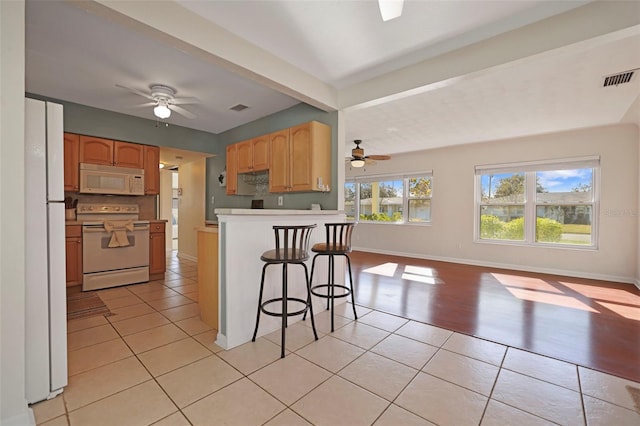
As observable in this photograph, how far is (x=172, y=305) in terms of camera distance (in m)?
3.23

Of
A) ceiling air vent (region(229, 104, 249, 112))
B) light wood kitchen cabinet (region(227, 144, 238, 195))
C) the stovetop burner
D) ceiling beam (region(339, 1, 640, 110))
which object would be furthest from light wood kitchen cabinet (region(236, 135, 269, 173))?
the stovetop burner

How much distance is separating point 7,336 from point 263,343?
1.53 metres

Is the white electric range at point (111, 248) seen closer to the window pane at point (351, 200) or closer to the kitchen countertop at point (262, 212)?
the kitchen countertop at point (262, 212)

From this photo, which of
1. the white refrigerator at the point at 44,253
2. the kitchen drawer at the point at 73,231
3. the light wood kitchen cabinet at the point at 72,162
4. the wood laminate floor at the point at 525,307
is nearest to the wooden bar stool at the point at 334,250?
the wood laminate floor at the point at 525,307

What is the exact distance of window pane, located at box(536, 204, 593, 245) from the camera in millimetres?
4914

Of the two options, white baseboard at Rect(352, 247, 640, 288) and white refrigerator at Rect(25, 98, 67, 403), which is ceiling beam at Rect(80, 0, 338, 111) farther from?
white baseboard at Rect(352, 247, 640, 288)

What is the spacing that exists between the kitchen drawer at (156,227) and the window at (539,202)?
241 inches

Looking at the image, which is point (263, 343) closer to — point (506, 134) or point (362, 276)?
point (362, 276)

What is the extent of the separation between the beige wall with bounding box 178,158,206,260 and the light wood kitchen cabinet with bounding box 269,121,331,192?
2745mm

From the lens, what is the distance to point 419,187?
682cm

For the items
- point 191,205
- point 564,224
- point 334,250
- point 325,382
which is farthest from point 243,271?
point 564,224

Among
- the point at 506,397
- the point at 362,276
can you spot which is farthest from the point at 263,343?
the point at 362,276

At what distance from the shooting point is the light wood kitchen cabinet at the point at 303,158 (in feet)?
11.0

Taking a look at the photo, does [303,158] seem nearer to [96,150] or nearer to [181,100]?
[181,100]
